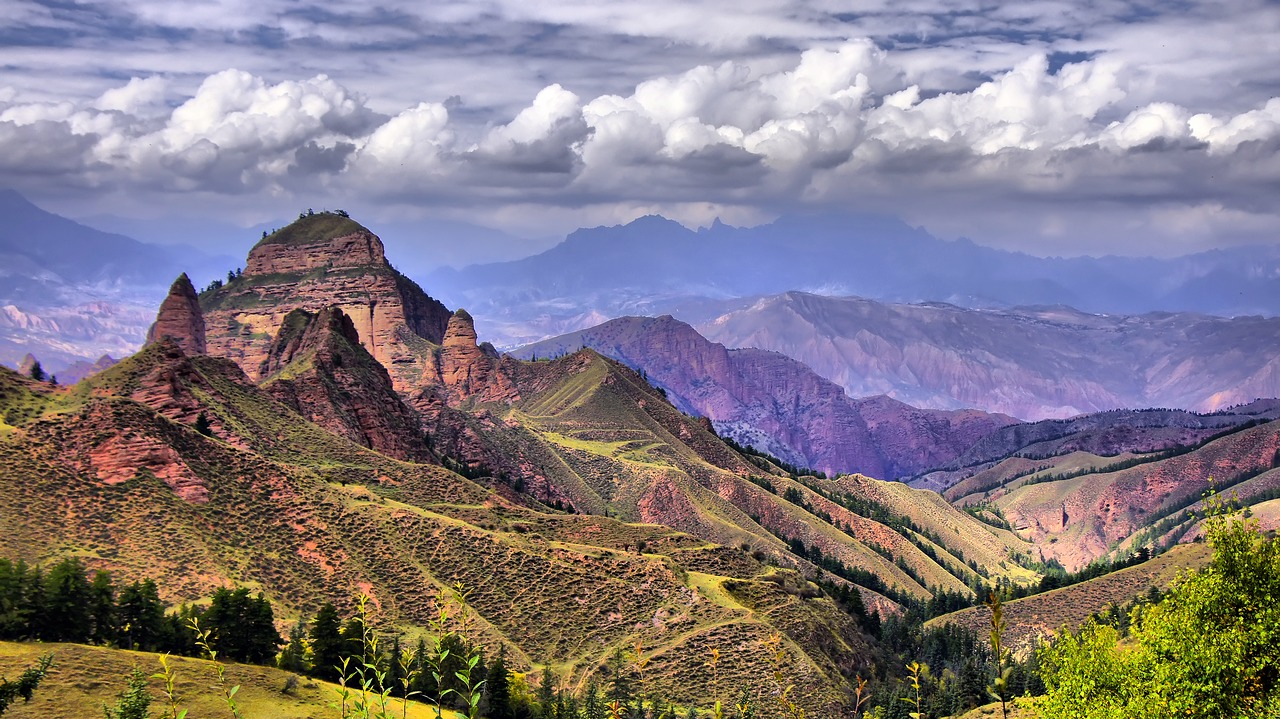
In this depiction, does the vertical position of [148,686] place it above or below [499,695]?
above

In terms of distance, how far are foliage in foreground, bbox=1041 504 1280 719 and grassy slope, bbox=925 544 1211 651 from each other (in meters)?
148

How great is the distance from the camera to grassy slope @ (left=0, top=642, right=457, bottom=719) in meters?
67.8

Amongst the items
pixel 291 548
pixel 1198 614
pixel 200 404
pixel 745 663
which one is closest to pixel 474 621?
pixel 291 548

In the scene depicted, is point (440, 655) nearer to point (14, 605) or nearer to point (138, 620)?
point (14, 605)

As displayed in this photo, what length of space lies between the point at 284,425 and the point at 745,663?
84109mm

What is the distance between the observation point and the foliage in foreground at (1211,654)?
116 ft

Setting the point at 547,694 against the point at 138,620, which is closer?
the point at 138,620

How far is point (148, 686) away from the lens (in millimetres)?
71125

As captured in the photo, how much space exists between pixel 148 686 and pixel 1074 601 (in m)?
166

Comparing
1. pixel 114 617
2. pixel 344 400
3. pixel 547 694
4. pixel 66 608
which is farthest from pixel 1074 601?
pixel 66 608

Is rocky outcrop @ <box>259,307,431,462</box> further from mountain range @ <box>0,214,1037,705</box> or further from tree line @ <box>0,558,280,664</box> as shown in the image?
tree line @ <box>0,558,280,664</box>

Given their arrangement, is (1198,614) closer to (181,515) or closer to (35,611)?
(35,611)

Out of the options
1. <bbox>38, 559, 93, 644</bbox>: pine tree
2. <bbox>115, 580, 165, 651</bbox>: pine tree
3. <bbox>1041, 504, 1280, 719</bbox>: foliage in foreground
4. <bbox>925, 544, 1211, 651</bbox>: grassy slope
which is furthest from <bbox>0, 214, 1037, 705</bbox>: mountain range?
<bbox>1041, 504, 1280, 719</bbox>: foliage in foreground

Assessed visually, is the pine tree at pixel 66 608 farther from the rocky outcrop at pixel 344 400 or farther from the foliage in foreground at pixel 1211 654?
the rocky outcrop at pixel 344 400
